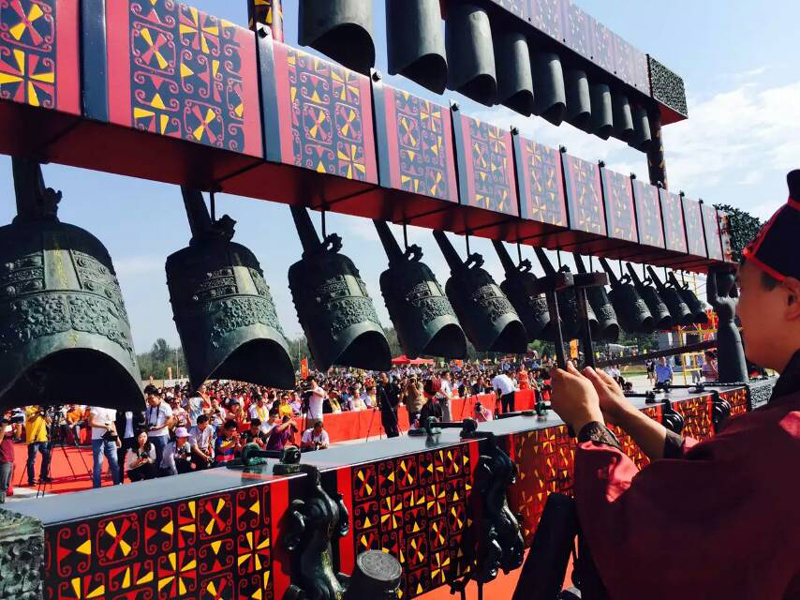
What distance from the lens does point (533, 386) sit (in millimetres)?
21359

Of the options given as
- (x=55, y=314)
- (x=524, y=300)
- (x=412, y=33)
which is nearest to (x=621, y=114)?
(x=524, y=300)

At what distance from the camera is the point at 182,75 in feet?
8.50

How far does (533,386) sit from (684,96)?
595 inches

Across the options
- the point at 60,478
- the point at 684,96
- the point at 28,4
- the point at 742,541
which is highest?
the point at 684,96

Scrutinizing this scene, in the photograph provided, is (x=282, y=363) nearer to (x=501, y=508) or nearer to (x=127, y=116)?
(x=127, y=116)

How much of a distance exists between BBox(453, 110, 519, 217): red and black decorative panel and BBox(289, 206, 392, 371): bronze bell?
99cm

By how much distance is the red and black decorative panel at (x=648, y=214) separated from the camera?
572cm

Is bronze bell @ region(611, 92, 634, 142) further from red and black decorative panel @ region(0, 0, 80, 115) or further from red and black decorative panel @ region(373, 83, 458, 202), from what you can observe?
red and black decorative panel @ region(0, 0, 80, 115)

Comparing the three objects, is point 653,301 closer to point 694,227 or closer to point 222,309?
point 694,227

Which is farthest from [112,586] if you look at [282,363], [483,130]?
[483,130]

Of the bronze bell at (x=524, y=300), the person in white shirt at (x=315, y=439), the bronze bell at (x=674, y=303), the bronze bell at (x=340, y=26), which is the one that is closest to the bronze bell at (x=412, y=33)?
the bronze bell at (x=340, y=26)

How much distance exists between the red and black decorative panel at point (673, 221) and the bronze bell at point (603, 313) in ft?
3.44

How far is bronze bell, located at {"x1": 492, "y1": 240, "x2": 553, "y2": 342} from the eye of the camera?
4.80 metres

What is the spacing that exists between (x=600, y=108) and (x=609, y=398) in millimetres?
4687
